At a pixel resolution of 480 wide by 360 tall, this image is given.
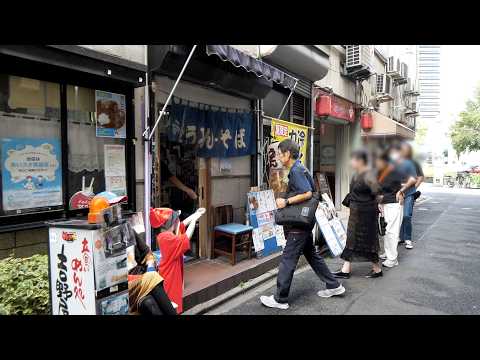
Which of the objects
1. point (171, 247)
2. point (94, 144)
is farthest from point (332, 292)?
point (94, 144)

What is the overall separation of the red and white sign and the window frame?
6.96m

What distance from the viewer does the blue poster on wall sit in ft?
12.8

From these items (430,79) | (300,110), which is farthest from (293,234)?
(300,110)

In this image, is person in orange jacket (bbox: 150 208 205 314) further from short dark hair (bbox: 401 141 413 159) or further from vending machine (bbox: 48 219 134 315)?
short dark hair (bbox: 401 141 413 159)

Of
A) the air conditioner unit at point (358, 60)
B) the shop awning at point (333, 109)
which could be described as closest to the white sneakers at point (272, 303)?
the shop awning at point (333, 109)

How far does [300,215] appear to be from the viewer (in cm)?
439

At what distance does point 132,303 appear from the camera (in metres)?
3.13

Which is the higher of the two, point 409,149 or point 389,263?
point 409,149

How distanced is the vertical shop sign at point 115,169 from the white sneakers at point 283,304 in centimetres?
260

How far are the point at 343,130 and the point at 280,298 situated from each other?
9730mm

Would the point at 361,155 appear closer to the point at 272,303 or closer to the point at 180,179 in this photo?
the point at 272,303

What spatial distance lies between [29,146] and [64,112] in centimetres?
63

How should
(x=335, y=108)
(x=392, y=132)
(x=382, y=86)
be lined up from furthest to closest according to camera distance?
(x=382, y=86) → (x=335, y=108) → (x=392, y=132)
